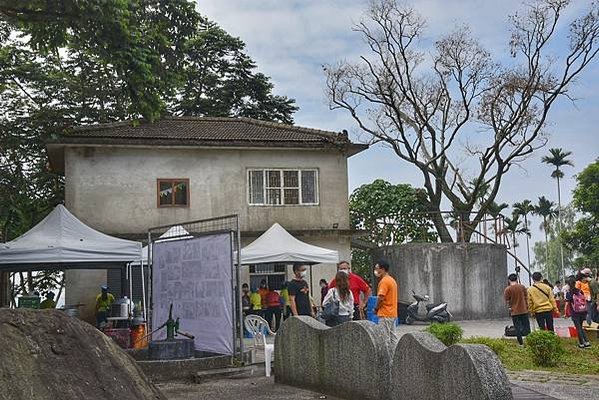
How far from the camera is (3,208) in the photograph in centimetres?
2547

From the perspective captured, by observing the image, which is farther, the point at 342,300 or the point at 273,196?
the point at 273,196

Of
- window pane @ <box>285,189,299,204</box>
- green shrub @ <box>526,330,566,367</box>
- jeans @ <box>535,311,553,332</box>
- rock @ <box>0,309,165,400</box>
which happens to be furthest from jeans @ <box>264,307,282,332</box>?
rock @ <box>0,309,165,400</box>

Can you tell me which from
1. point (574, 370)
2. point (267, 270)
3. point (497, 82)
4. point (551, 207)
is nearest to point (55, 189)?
point (267, 270)

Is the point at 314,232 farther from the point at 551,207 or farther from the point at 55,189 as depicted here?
the point at 551,207

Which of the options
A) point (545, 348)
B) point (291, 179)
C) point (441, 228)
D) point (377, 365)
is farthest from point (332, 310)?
point (441, 228)

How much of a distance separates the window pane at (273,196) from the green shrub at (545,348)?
1376 centimetres

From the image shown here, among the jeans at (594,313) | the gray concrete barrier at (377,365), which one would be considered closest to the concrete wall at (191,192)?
the jeans at (594,313)

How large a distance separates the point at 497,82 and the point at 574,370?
75.2 ft

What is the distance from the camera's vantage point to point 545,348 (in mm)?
12125

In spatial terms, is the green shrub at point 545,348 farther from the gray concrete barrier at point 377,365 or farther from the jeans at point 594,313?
the jeans at point 594,313

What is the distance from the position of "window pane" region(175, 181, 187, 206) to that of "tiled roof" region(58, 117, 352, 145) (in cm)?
145

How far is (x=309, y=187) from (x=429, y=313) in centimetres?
556

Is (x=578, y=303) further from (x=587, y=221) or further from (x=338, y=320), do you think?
(x=587, y=221)

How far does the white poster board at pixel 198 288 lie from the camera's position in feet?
41.9
